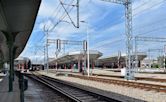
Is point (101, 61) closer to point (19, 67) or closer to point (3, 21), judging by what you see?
point (19, 67)

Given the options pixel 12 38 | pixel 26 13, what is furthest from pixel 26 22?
pixel 12 38

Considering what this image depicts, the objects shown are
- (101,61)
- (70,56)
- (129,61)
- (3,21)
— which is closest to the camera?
(3,21)

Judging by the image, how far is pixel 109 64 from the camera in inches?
5027

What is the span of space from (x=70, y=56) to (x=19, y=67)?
63.2 feet

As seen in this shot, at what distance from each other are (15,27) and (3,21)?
2.46 meters

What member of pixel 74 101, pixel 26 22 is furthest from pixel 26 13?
pixel 74 101

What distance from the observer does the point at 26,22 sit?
17172mm

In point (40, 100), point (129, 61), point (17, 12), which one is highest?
point (17, 12)

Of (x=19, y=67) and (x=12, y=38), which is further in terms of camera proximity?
(x=19, y=67)

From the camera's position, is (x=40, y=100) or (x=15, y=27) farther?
(x=15, y=27)

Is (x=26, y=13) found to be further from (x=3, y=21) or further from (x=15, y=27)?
(x=15, y=27)

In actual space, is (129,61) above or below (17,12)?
below

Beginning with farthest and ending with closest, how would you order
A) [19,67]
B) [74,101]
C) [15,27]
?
[19,67] → [15,27] → [74,101]

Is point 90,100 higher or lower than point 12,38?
lower
